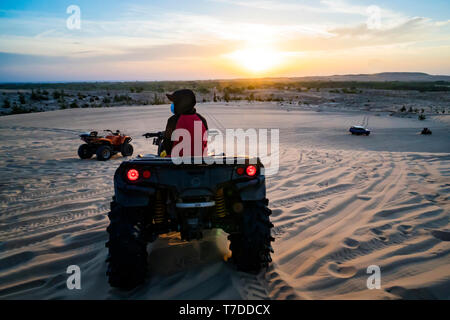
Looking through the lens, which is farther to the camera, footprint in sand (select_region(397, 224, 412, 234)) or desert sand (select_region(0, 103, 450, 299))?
footprint in sand (select_region(397, 224, 412, 234))

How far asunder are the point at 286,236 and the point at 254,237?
4.26 feet

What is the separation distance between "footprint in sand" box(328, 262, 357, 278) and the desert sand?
0.04 feet

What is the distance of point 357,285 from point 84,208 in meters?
4.27

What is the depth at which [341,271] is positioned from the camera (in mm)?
3215

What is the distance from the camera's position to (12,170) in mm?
7422

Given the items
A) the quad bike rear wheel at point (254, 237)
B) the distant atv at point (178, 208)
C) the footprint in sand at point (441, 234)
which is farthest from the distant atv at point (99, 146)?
the footprint in sand at point (441, 234)

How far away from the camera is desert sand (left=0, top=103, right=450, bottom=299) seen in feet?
9.55

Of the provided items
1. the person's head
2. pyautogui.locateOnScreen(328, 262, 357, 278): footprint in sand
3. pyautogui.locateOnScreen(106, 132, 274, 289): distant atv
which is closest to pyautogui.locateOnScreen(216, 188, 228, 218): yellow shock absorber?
pyautogui.locateOnScreen(106, 132, 274, 289): distant atv

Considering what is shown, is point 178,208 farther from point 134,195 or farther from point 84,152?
point 84,152

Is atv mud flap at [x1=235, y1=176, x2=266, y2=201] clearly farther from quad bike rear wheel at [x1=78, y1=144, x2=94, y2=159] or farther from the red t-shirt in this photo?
quad bike rear wheel at [x1=78, y1=144, x2=94, y2=159]

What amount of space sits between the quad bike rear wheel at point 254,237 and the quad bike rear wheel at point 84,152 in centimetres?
754
